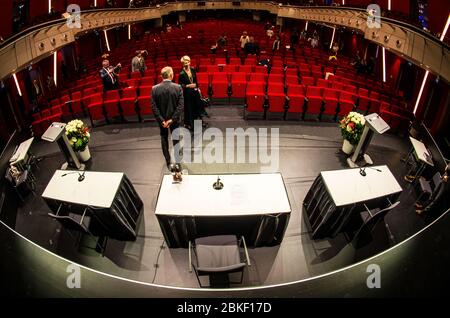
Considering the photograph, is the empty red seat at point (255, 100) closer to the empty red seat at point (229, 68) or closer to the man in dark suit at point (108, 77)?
the empty red seat at point (229, 68)

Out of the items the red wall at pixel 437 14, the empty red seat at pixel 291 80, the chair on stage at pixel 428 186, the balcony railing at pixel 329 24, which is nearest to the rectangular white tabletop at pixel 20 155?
the balcony railing at pixel 329 24

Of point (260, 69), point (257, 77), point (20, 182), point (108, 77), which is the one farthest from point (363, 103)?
point (20, 182)

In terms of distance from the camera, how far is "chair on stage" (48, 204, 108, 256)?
313 cm

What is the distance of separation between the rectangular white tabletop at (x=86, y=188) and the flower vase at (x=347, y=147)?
3.89 m

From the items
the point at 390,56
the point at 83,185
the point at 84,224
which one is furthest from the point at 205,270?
the point at 390,56

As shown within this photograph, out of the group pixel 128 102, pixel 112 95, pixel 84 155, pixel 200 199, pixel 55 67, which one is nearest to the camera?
pixel 200 199

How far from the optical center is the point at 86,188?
3.45m

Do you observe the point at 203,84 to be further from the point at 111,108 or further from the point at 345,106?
the point at 345,106

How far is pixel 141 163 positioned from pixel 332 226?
10.7ft

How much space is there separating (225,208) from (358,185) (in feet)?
5.67

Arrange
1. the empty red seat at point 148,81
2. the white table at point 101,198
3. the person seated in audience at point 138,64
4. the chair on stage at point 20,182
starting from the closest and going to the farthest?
the white table at point 101,198
the chair on stage at point 20,182
the empty red seat at point 148,81
the person seated in audience at point 138,64

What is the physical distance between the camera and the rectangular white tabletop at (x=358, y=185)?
337cm

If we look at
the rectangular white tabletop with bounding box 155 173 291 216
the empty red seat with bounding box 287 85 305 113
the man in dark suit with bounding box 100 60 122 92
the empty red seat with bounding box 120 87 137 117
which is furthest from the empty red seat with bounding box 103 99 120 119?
the empty red seat with bounding box 287 85 305 113

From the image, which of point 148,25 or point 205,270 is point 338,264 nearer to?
point 205,270
